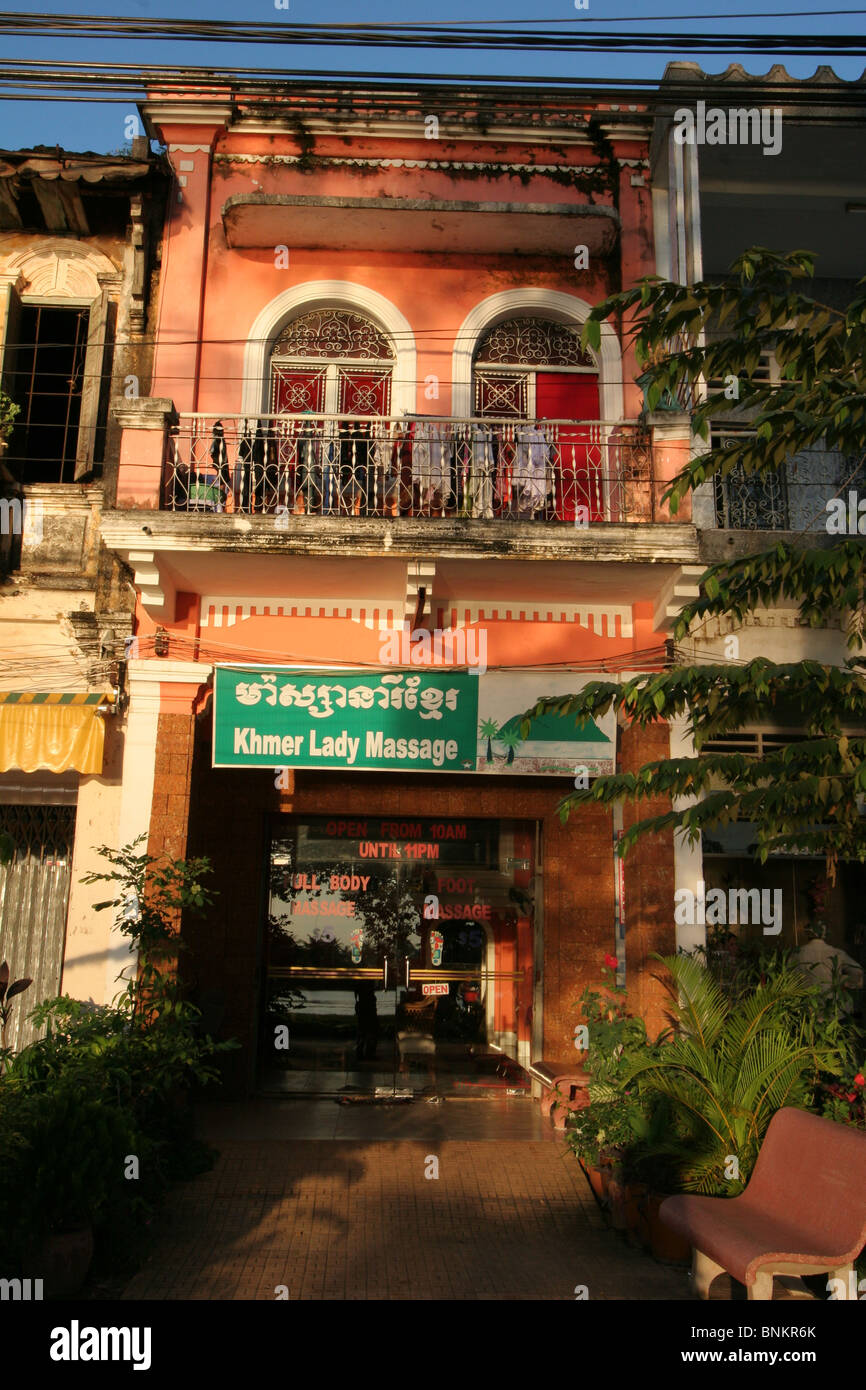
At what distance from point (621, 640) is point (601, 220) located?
3.91m

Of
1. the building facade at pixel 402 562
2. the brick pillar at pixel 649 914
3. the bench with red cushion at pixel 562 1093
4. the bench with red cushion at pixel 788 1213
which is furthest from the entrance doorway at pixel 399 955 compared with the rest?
the bench with red cushion at pixel 788 1213

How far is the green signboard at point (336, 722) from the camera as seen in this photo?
9031 millimetres

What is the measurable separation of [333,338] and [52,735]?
4.66 meters

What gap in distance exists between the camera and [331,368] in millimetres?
10336

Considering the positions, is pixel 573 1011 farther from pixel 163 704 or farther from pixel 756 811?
pixel 756 811

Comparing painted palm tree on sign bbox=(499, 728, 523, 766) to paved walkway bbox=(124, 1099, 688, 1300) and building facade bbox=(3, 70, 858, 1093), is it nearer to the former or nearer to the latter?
building facade bbox=(3, 70, 858, 1093)

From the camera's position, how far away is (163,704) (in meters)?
9.14

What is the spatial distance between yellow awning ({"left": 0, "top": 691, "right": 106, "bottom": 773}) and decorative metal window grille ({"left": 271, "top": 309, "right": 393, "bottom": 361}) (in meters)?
3.98

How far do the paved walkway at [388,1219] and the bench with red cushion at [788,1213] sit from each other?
0.75m

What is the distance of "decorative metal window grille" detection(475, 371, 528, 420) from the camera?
10398 mm

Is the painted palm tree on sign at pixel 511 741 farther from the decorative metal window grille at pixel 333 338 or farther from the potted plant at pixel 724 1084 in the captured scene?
the decorative metal window grille at pixel 333 338

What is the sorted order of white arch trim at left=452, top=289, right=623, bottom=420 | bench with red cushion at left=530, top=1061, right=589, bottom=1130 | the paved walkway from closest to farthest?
1. the paved walkway
2. bench with red cushion at left=530, top=1061, right=589, bottom=1130
3. white arch trim at left=452, top=289, right=623, bottom=420

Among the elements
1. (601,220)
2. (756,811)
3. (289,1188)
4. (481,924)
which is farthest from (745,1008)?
(601,220)

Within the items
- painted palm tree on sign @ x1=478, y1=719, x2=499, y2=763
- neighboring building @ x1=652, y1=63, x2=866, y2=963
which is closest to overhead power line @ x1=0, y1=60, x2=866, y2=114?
neighboring building @ x1=652, y1=63, x2=866, y2=963
